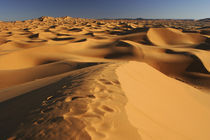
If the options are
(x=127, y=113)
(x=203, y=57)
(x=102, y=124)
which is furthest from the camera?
(x=203, y=57)

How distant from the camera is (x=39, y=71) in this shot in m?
6.05

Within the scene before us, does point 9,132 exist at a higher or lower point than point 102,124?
lower

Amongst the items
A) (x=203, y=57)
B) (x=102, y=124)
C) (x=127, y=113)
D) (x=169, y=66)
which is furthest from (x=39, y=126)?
(x=203, y=57)

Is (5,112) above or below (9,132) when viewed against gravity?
below

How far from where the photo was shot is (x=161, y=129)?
1980 mm

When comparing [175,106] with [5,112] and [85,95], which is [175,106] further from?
[5,112]

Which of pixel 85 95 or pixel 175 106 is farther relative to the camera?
pixel 175 106

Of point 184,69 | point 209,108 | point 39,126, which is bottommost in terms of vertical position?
point 184,69

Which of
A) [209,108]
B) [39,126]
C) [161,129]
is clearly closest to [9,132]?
[39,126]

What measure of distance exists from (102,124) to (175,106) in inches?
77.2

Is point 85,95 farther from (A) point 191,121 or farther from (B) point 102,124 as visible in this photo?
(A) point 191,121

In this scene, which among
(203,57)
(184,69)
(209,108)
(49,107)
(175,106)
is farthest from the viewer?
(203,57)

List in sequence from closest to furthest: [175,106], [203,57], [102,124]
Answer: [102,124] → [175,106] → [203,57]

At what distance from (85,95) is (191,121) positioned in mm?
1914
